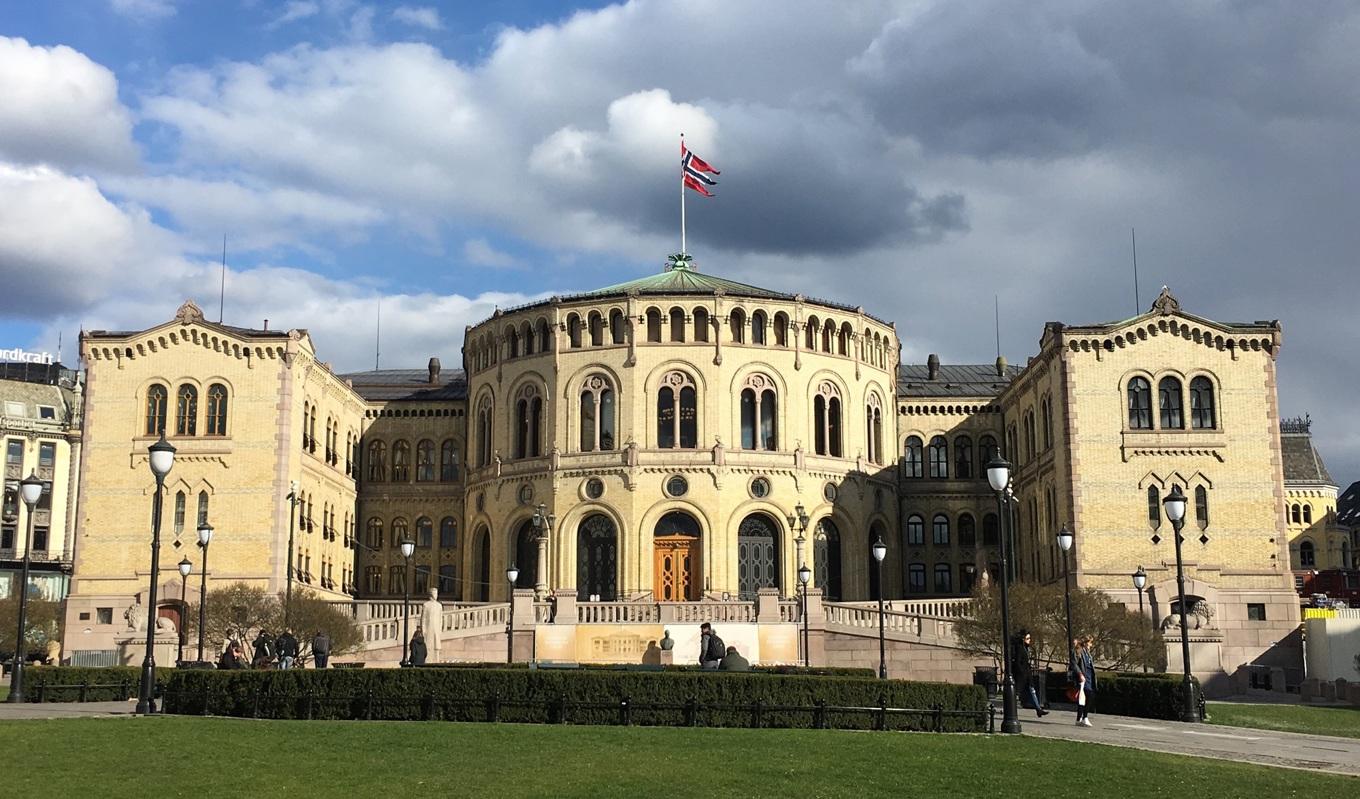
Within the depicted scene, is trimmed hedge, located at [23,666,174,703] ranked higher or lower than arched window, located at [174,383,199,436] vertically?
lower

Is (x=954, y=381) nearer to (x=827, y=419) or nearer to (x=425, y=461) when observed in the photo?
(x=827, y=419)

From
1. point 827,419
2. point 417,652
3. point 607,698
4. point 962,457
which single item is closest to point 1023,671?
point 607,698

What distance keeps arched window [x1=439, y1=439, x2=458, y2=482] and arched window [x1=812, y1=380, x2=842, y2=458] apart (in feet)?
62.3

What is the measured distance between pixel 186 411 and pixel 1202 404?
42.0m

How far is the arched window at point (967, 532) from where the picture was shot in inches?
2869

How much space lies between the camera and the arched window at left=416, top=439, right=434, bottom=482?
73.6 meters

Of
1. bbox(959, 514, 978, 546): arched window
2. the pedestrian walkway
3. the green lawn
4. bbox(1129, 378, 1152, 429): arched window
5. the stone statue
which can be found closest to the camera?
the pedestrian walkway

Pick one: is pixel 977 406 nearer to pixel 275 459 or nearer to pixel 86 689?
pixel 275 459

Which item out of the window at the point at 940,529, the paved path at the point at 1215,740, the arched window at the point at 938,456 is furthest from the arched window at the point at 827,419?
the paved path at the point at 1215,740

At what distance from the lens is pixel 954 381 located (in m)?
81.1

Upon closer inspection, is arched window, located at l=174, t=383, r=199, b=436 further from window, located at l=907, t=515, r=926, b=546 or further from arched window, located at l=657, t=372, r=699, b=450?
window, located at l=907, t=515, r=926, b=546

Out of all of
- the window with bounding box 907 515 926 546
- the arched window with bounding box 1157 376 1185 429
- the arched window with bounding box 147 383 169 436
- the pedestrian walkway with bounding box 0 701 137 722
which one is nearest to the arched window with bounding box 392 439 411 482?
the arched window with bounding box 147 383 169 436

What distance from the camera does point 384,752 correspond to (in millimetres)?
22484

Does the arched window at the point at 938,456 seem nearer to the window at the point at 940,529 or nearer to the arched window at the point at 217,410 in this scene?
the window at the point at 940,529
